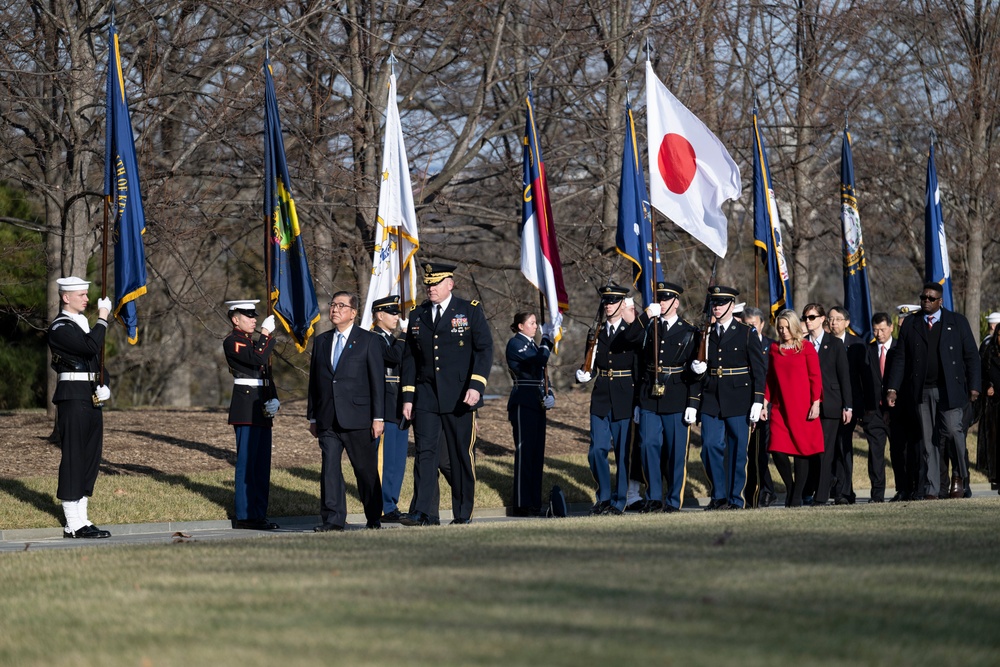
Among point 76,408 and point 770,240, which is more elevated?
point 770,240

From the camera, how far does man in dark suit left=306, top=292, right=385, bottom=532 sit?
11.7m

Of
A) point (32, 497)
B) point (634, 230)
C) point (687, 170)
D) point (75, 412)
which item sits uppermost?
point (687, 170)

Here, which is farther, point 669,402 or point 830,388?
point 830,388

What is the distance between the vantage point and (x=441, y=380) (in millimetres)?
12016

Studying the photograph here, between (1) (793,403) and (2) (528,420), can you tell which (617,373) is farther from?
(1) (793,403)

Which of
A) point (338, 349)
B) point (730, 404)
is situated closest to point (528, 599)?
point (338, 349)

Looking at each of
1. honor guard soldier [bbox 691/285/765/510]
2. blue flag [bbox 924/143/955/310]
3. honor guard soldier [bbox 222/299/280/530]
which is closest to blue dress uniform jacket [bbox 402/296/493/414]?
honor guard soldier [bbox 222/299/280/530]

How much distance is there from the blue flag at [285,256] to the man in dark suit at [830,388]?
15.9ft

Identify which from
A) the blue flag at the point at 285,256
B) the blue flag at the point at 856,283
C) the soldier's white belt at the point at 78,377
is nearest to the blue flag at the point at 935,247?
the blue flag at the point at 856,283

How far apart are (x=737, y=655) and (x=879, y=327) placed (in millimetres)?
11280

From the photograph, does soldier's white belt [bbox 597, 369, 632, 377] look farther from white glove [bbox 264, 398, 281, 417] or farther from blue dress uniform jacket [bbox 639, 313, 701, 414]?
white glove [bbox 264, 398, 281, 417]

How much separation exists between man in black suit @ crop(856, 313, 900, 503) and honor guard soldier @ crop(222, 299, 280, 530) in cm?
607

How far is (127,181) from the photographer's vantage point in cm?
1285

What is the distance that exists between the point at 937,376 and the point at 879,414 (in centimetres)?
172
